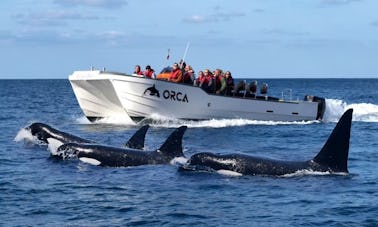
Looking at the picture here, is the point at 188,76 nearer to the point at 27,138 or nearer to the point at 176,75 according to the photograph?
the point at 176,75

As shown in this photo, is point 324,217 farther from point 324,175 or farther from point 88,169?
point 88,169

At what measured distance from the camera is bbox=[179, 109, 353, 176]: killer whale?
16.8 meters

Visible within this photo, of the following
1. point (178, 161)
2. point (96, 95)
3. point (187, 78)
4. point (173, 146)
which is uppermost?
point (187, 78)

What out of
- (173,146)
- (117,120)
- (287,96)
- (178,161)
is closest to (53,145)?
(173,146)

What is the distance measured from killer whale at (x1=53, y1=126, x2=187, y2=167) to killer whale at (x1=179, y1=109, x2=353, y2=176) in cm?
143

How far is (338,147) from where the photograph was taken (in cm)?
1677

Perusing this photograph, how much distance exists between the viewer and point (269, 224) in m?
12.8

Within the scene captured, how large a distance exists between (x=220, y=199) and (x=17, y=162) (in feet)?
26.7

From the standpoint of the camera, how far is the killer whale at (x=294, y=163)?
1678cm

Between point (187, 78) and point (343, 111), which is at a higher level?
point (187, 78)

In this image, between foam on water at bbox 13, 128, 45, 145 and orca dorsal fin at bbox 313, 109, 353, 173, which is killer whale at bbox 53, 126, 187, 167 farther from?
foam on water at bbox 13, 128, 45, 145

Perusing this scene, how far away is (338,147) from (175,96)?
1759 centimetres

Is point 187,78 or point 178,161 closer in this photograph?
point 178,161

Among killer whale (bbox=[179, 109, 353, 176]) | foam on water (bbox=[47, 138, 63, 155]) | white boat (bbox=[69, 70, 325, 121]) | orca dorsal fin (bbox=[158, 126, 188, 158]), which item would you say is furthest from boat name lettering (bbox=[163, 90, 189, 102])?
killer whale (bbox=[179, 109, 353, 176])
